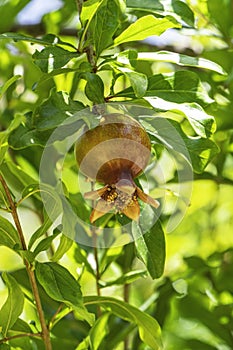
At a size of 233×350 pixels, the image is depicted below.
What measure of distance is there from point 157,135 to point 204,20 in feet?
2.20

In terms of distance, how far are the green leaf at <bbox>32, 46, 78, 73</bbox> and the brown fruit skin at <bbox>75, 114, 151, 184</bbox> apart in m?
0.10

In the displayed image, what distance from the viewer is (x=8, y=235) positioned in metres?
1.09

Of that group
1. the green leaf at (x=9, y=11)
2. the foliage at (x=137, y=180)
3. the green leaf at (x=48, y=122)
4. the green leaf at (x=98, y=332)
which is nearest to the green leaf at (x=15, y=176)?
the foliage at (x=137, y=180)

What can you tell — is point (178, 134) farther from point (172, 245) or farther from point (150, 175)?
point (172, 245)

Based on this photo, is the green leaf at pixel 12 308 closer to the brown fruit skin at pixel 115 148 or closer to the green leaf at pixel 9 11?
the brown fruit skin at pixel 115 148

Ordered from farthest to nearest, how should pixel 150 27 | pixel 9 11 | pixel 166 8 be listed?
pixel 9 11
pixel 166 8
pixel 150 27

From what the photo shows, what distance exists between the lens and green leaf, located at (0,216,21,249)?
108 centimetres

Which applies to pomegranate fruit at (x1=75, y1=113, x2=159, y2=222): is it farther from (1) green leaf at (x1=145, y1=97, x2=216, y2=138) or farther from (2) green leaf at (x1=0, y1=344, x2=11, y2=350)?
(2) green leaf at (x1=0, y1=344, x2=11, y2=350)

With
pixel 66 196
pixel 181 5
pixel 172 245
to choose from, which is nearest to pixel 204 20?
pixel 181 5

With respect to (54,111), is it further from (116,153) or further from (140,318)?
(140,318)

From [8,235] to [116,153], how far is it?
0.22m

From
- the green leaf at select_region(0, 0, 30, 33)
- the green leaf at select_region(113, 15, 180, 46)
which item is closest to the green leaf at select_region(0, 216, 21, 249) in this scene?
the green leaf at select_region(113, 15, 180, 46)

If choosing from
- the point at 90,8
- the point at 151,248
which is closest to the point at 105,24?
the point at 90,8

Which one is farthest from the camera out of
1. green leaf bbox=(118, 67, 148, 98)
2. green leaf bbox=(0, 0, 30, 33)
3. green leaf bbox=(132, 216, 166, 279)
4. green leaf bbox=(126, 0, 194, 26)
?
green leaf bbox=(0, 0, 30, 33)
